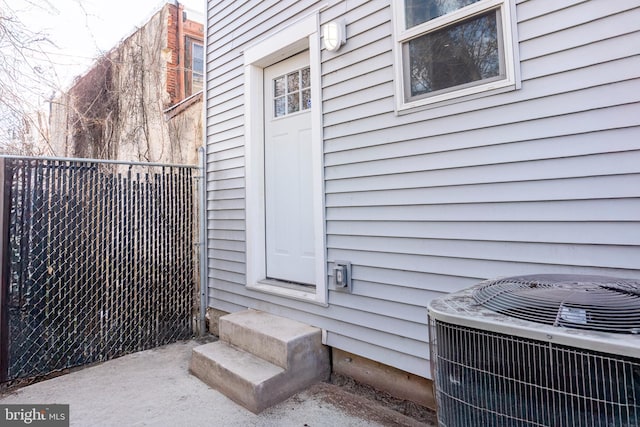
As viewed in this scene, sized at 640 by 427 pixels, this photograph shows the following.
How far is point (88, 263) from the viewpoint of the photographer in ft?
10.5

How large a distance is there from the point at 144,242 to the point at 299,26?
8.21 ft

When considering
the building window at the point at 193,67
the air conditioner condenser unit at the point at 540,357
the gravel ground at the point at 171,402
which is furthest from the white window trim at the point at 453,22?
the building window at the point at 193,67

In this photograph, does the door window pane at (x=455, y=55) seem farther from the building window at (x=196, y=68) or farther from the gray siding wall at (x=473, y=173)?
the building window at (x=196, y=68)

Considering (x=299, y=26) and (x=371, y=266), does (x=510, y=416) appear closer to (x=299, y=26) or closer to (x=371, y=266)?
(x=371, y=266)

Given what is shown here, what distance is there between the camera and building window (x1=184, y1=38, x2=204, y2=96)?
7102 millimetres

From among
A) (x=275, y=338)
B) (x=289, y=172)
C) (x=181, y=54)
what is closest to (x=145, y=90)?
(x=181, y=54)

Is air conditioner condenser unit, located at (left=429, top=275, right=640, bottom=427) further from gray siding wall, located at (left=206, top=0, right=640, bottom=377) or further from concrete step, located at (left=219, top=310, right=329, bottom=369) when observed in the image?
concrete step, located at (left=219, top=310, right=329, bottom=369)

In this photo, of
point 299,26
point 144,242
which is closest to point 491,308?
point 299,26

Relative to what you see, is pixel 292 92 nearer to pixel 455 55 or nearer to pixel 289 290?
pixel 455 55

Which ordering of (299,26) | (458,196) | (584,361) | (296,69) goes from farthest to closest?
1. (296,69)
2. (299,26)
3. (458,196)
4. (584,361)

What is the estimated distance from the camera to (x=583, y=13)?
1751mm

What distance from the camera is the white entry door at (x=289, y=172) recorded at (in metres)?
3.28
